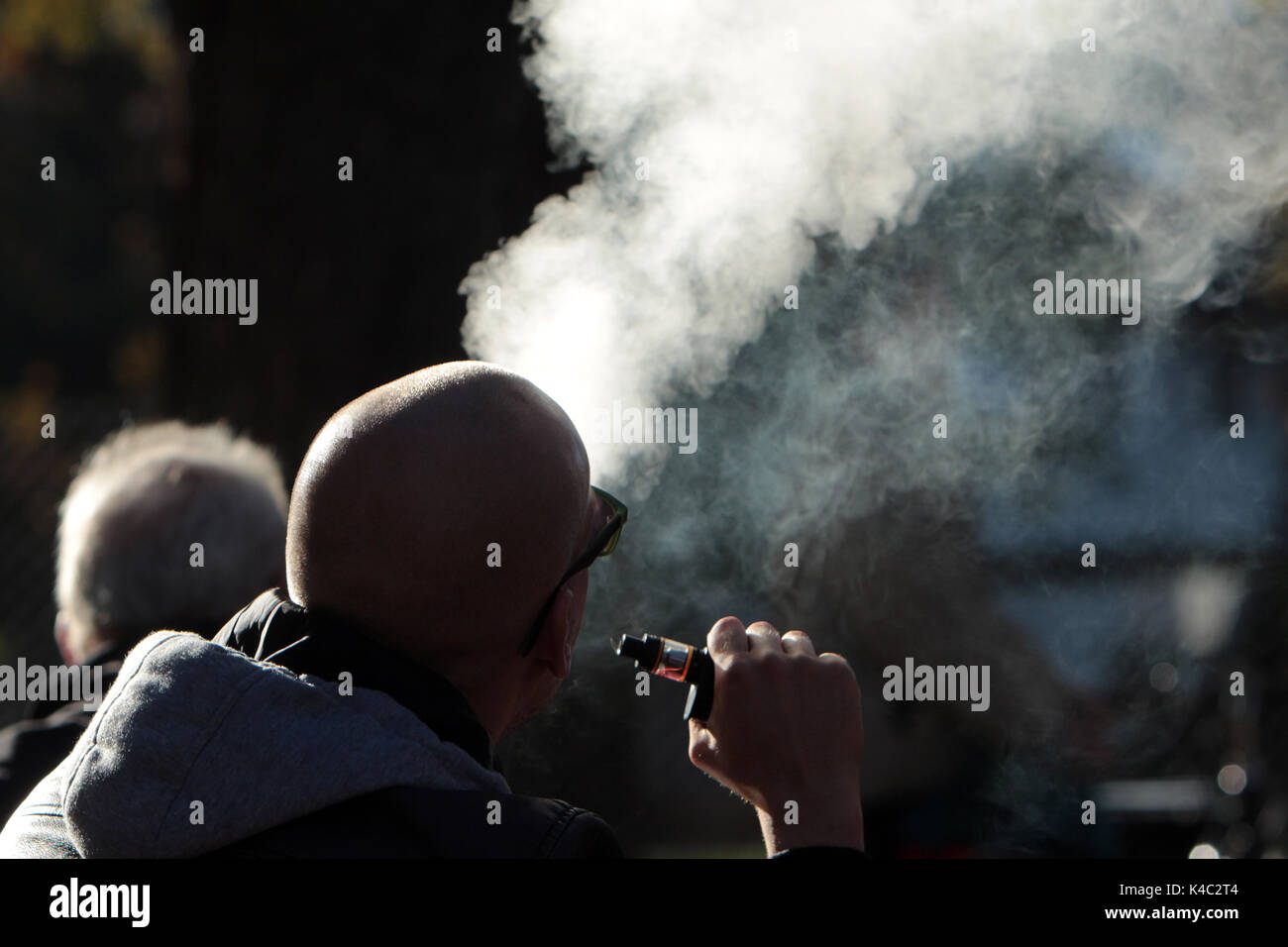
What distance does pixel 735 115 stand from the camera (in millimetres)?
3336

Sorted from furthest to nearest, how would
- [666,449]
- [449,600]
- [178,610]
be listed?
[666,449] < [178,610] < [449,600]

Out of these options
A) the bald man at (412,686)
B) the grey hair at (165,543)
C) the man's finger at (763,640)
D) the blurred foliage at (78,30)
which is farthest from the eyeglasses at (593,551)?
the blurred foliage at (78,30)

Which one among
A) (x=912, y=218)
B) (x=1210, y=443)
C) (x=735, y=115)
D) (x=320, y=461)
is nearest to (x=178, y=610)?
(x=320, y=461)

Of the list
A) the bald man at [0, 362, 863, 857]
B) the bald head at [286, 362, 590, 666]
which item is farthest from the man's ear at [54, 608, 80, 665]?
the bald head at [286, 362, 590, 666]

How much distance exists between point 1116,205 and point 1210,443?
3.32ft

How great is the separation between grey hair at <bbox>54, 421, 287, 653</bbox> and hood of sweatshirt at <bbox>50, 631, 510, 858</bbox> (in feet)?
5.00

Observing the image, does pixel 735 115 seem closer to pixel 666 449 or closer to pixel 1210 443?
pixel 666 449

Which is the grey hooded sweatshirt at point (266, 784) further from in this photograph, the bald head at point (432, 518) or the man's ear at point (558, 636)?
the man's ear at point (558, 636)

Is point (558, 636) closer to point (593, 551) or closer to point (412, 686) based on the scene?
point (593, 551)

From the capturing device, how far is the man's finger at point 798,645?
→ 1.95 meters

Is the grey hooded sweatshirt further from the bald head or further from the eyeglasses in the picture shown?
the eyeglasses

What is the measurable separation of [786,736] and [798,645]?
6.8 inches

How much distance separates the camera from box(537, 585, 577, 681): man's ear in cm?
188

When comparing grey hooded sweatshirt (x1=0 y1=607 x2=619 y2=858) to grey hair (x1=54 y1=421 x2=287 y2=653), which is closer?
grey hooded sweatshirt (x1=0 y1=607 x2=619 y2=858)
